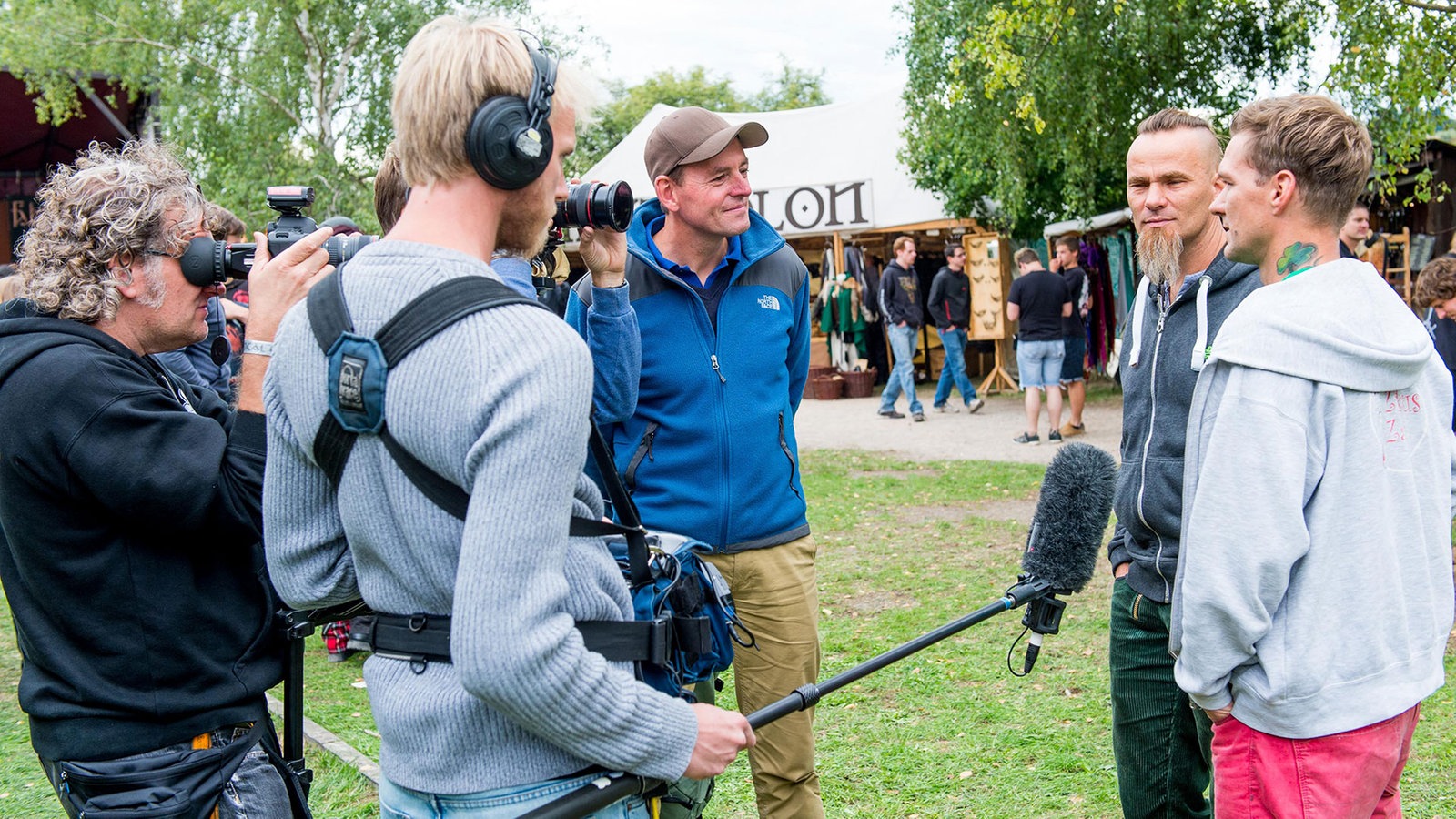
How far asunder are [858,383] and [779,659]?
15.6 meters

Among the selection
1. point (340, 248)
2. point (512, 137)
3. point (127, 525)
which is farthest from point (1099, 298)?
point (512, 137)

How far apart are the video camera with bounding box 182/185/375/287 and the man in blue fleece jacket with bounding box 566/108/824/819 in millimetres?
748

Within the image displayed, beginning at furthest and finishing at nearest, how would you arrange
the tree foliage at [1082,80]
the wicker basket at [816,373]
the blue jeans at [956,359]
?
1. the wicker basket at [816,373]
2. the blue jeans at [956,359]
3. the tree foliage at [1082,80]

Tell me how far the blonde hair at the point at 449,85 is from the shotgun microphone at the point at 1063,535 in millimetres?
1880

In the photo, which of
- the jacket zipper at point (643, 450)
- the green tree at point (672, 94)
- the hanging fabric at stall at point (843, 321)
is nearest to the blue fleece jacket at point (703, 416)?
the jacket zipper at point (643, 450)

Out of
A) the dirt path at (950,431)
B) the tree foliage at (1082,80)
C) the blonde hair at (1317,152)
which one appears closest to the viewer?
the blonde hair at (1317,152)

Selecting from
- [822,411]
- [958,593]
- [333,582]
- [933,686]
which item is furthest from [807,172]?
Answer: [333,582]

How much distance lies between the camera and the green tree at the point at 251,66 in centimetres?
1769

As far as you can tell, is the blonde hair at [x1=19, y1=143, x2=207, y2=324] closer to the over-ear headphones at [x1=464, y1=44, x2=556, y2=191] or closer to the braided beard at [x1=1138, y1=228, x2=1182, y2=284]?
the over-ear headphones at [x1=464, y1=44, x2=556, y2=191]

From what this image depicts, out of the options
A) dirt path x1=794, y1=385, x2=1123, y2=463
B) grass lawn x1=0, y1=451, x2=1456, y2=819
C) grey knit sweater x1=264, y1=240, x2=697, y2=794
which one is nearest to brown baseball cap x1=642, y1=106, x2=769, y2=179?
grey knit sweater x1=264, y1=240, x2=697, y2=794

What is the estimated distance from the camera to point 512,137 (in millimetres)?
1651

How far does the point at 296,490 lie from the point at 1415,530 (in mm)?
2068

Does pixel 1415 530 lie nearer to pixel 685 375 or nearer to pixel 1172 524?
pixel 1172 524

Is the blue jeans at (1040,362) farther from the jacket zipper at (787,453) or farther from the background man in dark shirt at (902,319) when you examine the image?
the jacket zipper at (787,453)
